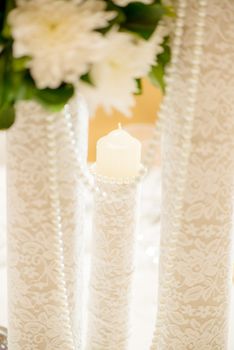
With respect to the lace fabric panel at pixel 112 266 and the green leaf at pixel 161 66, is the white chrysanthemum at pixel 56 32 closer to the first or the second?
the green leaf at pixel 161 66

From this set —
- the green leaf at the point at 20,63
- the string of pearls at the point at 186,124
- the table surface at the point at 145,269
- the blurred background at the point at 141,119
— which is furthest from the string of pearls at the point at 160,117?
the blurred background at the point at 141,119

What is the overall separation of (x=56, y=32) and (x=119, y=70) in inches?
3.5

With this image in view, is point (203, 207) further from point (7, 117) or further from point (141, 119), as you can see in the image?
point (141, 119)

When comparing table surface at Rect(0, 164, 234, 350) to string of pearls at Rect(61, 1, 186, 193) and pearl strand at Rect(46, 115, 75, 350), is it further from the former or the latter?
string of pearls at Rect(61, 1, 186, 193)

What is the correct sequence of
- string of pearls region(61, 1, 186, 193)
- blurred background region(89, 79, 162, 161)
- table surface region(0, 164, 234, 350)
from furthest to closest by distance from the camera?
blurred background region(89, 79, 162, 161) → table surface region(0, 164, 234, 350) → string of pearls region(61, 1, 186, 193)

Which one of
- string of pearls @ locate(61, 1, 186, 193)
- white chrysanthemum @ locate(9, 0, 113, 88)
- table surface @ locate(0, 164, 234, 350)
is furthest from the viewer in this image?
table surface @ locate(0, 164, 234, 350)

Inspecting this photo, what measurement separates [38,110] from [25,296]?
0.31 meters

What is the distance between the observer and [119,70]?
29.7 inches

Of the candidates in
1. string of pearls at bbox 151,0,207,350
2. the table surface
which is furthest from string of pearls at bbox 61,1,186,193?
the table surface

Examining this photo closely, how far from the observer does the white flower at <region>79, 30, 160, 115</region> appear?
2.44 feet

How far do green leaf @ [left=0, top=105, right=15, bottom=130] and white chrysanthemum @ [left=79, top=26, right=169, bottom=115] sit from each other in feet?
0.31

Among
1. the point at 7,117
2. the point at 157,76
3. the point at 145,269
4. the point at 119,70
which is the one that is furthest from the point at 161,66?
the point at 145,269

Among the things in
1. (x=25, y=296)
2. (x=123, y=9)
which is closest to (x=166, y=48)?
(x=123, y=9)

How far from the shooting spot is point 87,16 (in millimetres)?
713
